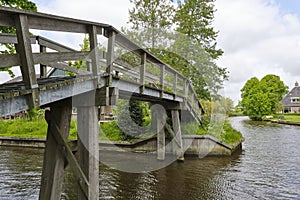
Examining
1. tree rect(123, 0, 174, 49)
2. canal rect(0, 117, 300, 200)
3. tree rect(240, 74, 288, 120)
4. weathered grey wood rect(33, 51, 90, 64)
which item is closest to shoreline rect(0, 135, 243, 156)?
canal rect(0, 117, 300, 200)

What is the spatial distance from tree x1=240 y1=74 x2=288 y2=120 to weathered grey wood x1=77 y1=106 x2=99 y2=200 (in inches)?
1428

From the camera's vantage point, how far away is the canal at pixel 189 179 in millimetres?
6559

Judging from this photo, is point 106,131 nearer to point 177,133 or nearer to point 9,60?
point 177,133

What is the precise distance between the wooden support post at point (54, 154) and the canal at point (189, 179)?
284 cm

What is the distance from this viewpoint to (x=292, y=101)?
4506cm

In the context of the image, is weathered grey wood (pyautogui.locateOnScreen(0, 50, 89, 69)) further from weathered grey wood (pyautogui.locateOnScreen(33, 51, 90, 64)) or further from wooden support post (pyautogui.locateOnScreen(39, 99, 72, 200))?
wooden support post (pyautogui.locateOnScreen(39, 99, 72, 200))

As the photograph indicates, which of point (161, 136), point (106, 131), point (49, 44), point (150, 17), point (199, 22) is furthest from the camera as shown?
point (199, 22)

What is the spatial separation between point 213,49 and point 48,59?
55.0 feet

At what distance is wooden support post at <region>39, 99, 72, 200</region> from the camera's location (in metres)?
3.65

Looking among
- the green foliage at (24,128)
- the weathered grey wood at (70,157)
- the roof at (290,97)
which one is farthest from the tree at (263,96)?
the weathered grey wood at (70,157)

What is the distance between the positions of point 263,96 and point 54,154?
39435mm

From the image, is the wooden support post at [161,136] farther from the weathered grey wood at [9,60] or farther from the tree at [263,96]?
the tree at [263,96]

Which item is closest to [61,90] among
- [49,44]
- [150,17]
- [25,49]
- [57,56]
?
[57,56]

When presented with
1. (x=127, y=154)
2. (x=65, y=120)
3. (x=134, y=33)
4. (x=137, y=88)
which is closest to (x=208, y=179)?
(x=137, y=88)
